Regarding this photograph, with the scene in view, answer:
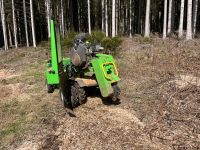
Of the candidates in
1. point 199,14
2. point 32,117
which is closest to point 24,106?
point 32,117

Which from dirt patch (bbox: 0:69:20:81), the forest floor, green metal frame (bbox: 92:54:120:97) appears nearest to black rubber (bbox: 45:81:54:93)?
the forest floor

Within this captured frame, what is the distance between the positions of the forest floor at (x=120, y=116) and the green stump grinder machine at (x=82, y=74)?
1.17ft

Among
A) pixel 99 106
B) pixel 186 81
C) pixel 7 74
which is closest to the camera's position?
pixel 99 106

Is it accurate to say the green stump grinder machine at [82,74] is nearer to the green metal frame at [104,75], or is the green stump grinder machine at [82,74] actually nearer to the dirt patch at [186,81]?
the green metal frame at [104,75]

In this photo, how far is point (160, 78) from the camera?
9.20 metres

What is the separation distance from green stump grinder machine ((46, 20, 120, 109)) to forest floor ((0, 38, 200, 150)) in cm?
36

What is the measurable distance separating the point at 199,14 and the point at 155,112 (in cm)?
2638

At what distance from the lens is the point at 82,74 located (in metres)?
7.42

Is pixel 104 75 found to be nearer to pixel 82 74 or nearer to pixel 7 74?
pixel 82 74

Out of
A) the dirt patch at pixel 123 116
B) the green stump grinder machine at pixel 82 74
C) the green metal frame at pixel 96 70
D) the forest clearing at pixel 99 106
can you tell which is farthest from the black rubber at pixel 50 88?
the dirt patch at pixel 123 116

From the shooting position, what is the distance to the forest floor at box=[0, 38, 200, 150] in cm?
525

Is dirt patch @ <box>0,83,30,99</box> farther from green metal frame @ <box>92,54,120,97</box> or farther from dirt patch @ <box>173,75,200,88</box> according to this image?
dirt patch @ <box>173,75,200,88</box>

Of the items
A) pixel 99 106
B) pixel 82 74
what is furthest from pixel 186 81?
pixel 82 74

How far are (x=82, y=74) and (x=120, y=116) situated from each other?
1.70 m
